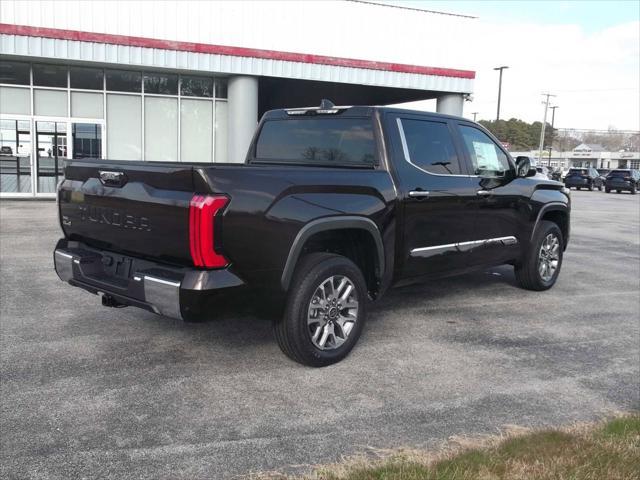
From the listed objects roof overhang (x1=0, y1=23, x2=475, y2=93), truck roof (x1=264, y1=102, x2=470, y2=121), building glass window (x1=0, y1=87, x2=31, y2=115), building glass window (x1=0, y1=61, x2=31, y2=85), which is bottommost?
truck roof (x1=264, y1=102, x2=470, y2=121)

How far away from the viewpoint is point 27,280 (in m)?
6.90

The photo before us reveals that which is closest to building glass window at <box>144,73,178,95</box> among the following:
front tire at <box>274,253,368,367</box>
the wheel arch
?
the wheel arch

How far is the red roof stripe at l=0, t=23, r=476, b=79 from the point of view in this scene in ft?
51.3

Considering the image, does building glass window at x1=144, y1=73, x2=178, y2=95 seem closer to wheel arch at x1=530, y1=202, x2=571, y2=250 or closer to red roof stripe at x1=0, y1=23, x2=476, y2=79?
red roof stripe at x1=0, y1=23, x2=476, y2=79

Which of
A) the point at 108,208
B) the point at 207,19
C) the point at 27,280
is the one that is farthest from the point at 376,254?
the point at 207,19

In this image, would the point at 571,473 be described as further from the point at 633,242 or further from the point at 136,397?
the point at 633,242

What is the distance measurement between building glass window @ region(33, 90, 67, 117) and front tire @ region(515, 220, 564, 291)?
14.8 meters

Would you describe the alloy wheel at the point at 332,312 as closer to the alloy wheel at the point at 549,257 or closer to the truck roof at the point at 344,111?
the truck roof at the point at 344,111

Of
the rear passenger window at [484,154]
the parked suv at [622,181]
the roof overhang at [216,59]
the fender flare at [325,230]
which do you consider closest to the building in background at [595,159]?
the parked suv at [622,181]

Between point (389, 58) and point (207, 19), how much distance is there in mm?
5829

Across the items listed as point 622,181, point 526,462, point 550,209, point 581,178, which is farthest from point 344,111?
point 581,178

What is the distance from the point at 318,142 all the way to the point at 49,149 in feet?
47.5

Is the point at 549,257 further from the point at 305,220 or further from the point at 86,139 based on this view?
the point at 86,139

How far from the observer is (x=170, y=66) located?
1700cm
